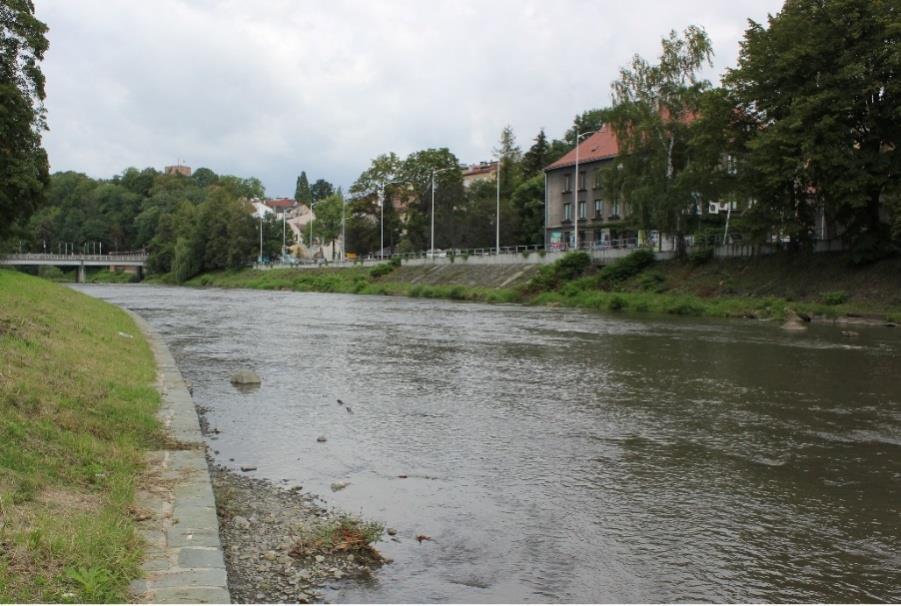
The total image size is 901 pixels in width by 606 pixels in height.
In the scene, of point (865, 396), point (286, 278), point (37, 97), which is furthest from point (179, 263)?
point (865, 396)

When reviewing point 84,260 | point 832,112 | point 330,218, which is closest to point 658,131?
point 832,112

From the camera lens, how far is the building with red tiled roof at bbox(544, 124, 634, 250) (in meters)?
79.3

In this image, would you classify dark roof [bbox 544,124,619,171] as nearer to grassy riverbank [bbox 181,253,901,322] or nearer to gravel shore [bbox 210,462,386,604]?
grassy riverbank [bbox 181,253,901,322]

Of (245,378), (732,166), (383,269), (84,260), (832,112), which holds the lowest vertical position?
(245,378)

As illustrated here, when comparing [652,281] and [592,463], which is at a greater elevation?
[652,281]

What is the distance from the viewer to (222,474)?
9391 mm

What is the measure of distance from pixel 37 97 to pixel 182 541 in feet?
140

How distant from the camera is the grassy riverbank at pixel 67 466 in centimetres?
518

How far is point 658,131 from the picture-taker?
2135 inches

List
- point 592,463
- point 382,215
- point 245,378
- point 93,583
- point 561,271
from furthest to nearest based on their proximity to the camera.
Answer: point 382,215 → point 561,271 → point 245,378 → point 592,463 → point 93,583

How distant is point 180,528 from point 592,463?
554 cm

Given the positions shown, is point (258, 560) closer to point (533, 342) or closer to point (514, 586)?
point (514, 586)

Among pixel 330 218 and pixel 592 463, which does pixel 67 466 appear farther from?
pixel 330 218

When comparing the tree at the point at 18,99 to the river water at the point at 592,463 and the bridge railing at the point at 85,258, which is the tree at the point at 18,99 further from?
the bridge railing at the point at 85,258
